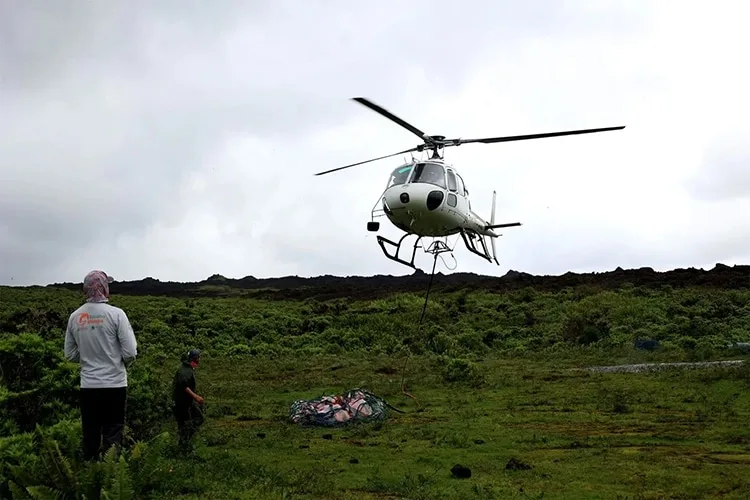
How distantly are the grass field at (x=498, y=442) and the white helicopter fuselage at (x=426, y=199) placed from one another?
4.08m

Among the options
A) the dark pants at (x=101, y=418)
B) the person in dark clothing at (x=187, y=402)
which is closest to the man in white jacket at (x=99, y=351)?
the dark pants at (x=101, y=418)

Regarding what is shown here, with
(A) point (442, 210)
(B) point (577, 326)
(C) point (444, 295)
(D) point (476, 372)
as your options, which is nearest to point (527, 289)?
(C) point (444, 295)

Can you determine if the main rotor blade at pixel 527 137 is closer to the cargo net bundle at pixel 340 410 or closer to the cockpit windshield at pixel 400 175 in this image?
the cockpit windshield at pixel 400 175

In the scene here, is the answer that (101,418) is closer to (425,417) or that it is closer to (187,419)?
(187,419)

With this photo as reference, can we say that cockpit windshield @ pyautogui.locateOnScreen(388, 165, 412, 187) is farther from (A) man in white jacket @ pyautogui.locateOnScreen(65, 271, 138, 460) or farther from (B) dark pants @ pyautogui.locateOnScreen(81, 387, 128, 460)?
(B) dark pants @ pyautogui.locateOnScreen(81, 387, 128, 460)

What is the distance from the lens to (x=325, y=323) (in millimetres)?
40719

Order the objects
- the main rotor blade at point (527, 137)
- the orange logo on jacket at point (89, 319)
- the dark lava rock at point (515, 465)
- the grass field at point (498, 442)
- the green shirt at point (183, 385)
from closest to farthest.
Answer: the orange logo on jacket at point (89, 319)
the grass field at point (498, 442)
the green shirt at point (183, 385)
the dark lava rock at point (515, 465)
the main rotor blade at point (527, 137)

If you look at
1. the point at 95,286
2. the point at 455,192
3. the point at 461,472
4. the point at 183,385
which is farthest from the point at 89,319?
the point at 455,192

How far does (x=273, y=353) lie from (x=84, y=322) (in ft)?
88.5

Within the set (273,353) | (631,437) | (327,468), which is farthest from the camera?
(273,353)

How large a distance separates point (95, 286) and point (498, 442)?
28.4ft

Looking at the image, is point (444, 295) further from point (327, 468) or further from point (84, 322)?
point (84, 322)

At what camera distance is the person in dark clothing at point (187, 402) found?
11.0m

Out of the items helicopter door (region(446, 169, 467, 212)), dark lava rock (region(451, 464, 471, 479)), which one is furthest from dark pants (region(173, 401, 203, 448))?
helicopter door (region(446, 169, 467, 212))
